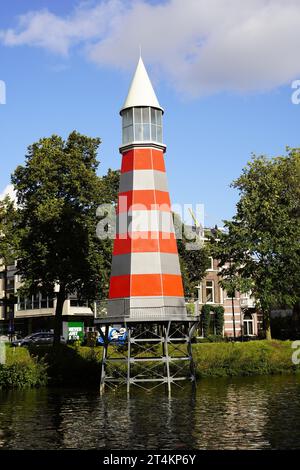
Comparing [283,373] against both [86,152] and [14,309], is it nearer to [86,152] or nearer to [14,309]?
[86,152]

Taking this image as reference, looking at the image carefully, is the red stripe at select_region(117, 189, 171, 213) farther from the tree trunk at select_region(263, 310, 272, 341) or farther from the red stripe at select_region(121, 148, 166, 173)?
the tree trunk at select_region(263, 310, 272, 341)

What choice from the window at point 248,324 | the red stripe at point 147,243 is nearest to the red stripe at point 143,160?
the red stripe at point 147,243

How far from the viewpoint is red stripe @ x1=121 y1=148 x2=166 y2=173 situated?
33537 millimetres

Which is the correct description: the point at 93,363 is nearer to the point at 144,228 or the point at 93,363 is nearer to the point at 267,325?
the point at 144,228

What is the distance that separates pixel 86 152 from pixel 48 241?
9.39m

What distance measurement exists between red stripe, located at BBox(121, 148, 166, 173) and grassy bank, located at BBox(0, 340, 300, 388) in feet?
49.3

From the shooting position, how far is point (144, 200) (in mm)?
32938

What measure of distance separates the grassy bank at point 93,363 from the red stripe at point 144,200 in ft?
43.7

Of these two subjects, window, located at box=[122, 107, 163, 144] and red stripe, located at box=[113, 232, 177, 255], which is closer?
red stripe, located at box=[113, 232, 177, 255]

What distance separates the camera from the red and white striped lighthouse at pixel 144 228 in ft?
104

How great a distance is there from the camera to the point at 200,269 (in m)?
68.1

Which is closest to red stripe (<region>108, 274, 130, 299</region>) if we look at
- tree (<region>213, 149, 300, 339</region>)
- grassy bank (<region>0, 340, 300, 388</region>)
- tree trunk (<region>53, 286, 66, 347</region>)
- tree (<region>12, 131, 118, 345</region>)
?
grassy bank (<region>0, 340, 300, 388</region>)
